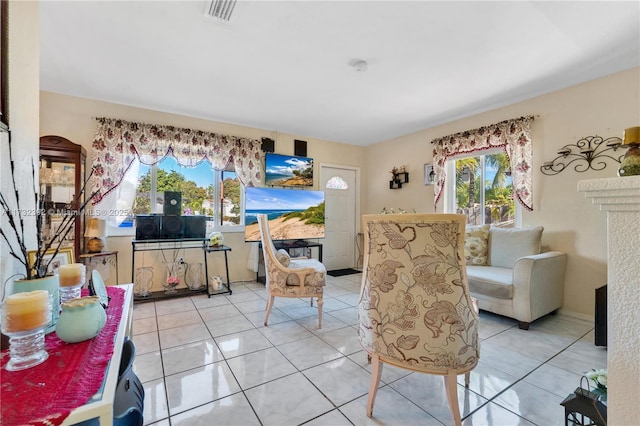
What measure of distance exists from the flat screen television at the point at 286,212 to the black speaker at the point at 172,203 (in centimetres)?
87

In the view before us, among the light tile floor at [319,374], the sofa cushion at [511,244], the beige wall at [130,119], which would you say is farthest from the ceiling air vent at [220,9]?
the sofa cushion at [511,244]

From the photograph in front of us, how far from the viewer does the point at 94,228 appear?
2.96 meters

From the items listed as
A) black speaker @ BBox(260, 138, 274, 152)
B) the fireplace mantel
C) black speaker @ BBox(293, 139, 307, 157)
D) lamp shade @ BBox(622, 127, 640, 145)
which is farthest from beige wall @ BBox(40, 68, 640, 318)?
the fireplace mantel

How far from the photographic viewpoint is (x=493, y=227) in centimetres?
332

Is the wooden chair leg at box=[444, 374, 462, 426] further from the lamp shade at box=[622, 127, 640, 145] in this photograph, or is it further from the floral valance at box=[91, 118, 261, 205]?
the floral valance at box=[91, 118, 261, 205]

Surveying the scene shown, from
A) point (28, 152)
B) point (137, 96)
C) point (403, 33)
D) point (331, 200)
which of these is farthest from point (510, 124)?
point (137, 96)

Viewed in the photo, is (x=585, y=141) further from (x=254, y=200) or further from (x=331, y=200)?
(x=254, y=200)

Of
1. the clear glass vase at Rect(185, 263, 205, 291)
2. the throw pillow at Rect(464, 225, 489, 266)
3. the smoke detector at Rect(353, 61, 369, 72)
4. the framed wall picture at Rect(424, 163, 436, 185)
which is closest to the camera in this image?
the smoke detector at Rect(353, 61, 369, 72)

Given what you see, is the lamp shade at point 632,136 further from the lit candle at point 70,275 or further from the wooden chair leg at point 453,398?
the lit candle at point 70,275

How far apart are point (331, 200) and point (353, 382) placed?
11.8 ft

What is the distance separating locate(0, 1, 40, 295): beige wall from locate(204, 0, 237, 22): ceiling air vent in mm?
954

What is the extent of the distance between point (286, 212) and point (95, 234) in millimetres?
2354

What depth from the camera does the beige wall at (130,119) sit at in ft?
10.1

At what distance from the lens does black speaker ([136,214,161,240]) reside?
124 inches
